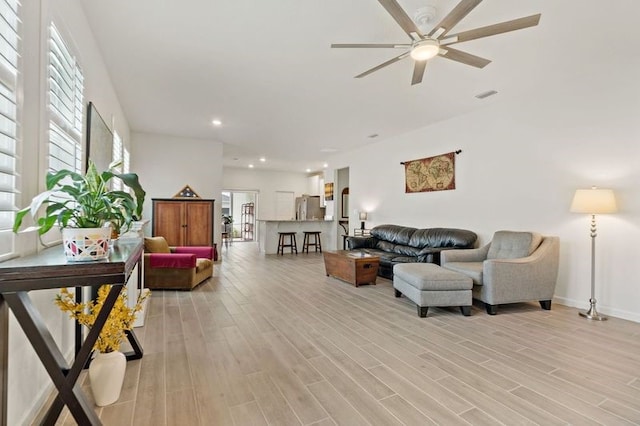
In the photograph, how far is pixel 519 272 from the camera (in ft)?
11.6

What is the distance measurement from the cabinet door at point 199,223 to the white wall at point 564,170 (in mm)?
4501

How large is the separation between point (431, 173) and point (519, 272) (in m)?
2.66

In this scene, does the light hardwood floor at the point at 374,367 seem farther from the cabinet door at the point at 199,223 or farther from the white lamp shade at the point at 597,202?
the cabinet door at the point at 199,223

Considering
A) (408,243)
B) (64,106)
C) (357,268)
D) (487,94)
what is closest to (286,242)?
(408,243)

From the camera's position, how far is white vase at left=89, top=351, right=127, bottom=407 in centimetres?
177

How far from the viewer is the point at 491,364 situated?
233 cm

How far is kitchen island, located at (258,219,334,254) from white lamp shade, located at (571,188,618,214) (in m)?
6.44

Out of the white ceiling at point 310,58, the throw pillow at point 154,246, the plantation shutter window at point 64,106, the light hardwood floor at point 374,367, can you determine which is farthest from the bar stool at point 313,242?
the plantation shutter window at point 64,106

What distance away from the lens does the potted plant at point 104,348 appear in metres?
1.77

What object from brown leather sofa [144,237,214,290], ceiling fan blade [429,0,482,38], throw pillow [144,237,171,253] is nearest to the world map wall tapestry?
ceiling fan blade [429,0,482,38]

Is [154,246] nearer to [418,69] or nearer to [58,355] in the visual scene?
[58,355]

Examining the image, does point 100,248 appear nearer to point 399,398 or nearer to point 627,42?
point 399,398

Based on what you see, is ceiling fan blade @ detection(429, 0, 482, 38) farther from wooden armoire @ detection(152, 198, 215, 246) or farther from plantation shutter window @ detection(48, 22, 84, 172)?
wooden armoire @ detection(152, 198, 215, 246)

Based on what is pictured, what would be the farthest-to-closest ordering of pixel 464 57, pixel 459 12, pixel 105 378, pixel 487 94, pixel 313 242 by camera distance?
pixel 313 242 < pixel 487 94 < pixel 464 57 < pixel 459 12 < pixel 105 378
